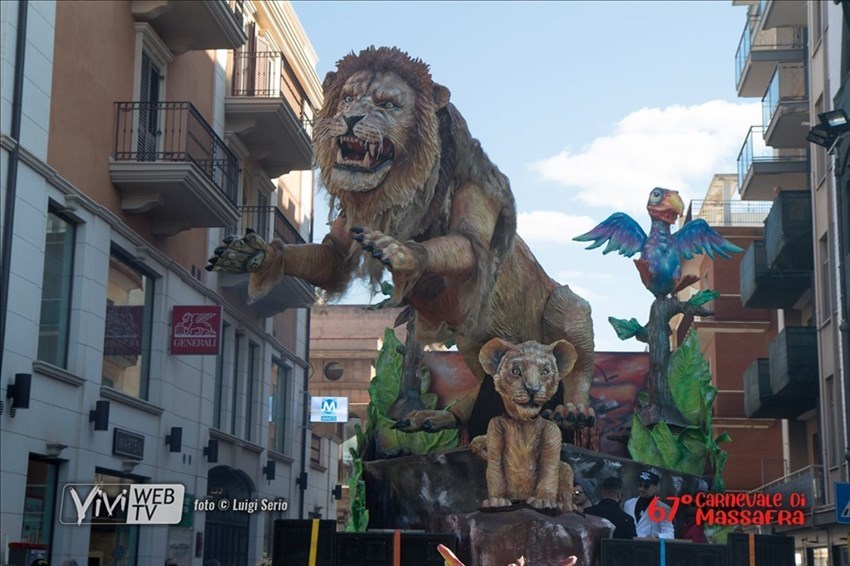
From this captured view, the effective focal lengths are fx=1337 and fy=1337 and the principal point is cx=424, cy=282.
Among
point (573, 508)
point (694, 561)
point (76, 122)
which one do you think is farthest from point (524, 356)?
point (76, 122)

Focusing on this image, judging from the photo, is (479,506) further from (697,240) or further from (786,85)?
(786,85)

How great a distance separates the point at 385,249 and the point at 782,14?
27.1 meters

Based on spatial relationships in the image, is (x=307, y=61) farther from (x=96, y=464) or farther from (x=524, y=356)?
(x=524, y=356)

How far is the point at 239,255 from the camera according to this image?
31.0 ft

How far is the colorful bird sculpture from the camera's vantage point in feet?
42.2

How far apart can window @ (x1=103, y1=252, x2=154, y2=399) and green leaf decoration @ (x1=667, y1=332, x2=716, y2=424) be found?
11193 mm

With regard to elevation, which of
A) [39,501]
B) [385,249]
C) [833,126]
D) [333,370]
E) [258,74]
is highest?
[258,74]

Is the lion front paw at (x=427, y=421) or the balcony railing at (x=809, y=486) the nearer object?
the lion front paw at (x=427, y=421)

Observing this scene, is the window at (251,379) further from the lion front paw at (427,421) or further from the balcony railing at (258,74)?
the lion front paw at (427,421)

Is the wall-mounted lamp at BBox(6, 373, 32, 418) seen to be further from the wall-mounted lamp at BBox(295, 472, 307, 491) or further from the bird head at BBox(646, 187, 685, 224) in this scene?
the wall-mounted lamp at BBox(295, 472, 307, 491)

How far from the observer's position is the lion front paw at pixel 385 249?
8673 mm

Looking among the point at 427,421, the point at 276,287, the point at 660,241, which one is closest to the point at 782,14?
the point at 276,287

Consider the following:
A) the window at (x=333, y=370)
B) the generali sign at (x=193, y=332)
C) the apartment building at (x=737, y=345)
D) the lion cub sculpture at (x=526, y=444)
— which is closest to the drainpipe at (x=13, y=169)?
the generali sign at (x=193, y=332)

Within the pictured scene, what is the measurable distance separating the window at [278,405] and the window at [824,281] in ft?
43.0
